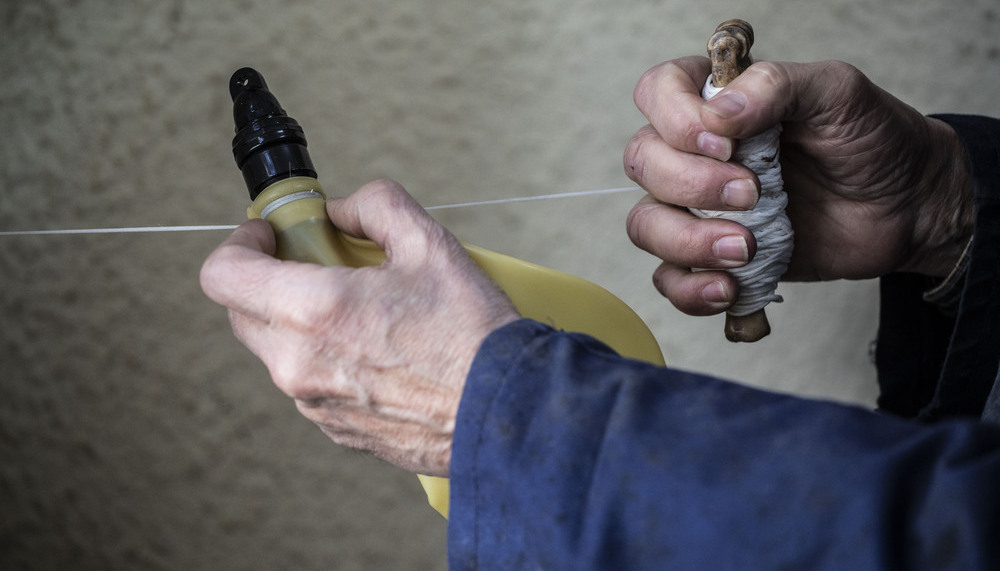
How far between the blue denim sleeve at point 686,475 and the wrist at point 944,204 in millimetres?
420

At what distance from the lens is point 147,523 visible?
0.74m

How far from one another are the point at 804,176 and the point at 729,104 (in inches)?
8.9

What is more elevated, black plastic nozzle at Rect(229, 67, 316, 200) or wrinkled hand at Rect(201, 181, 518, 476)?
black plastic nozzle at Rect(229, 67, 316, 200)

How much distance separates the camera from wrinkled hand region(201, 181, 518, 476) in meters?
0.38

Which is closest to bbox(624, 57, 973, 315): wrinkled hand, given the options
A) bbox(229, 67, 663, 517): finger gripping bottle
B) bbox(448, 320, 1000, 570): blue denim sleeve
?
bbox(229, 67, 663, 517): finger gripping bottle

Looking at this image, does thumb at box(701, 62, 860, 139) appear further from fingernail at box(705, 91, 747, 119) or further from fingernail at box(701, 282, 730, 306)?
fingernail at box(701, 282, 730, 306)

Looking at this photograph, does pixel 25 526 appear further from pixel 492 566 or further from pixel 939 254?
pixel 939 254

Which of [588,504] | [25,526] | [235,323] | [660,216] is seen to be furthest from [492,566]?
[25,526]

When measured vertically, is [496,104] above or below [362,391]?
above

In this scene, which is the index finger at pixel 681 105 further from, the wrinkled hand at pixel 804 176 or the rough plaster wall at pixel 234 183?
the rough plaster wall at pixel 234 183

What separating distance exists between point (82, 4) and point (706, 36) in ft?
2.01

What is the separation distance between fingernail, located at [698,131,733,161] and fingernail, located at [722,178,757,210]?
19mm

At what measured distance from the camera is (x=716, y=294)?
588mm

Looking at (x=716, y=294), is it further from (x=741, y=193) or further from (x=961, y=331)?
(x=961, y=331)
